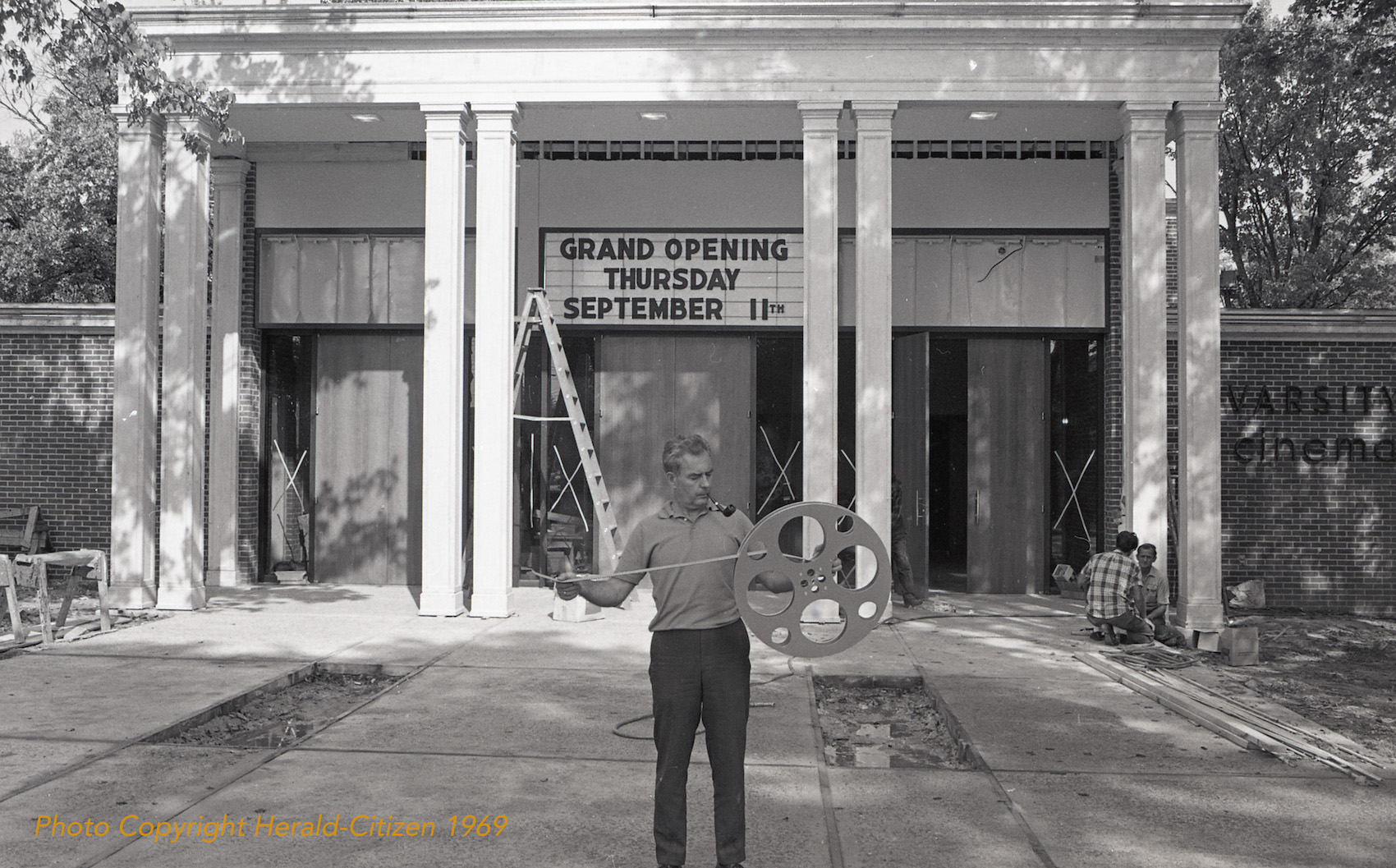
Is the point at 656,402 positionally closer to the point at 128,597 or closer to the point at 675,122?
the point at 675,122

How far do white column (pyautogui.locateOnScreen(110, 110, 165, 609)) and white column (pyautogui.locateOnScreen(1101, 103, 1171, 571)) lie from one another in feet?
32.7

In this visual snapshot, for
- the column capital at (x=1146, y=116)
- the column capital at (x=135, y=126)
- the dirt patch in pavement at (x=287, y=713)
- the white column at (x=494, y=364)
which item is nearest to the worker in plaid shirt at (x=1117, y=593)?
the column capital at (x=1146, y=116)

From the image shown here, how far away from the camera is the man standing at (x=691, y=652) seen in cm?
426

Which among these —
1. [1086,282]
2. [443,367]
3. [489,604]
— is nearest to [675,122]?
[443,367]

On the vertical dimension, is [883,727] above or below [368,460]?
below

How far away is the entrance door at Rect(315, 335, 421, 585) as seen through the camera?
14195mm

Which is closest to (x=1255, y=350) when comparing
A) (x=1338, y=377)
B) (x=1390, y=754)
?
(x=1338, y=377)

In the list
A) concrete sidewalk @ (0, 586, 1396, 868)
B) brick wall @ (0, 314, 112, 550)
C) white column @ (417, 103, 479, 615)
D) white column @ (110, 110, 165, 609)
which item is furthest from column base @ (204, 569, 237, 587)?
concrete sidewalk @ (0, 586, 1396, 868)

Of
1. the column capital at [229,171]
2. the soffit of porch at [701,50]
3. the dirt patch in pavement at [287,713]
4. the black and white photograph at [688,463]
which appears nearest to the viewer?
the black and white photograph at [688,463]

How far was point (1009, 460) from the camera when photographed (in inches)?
547

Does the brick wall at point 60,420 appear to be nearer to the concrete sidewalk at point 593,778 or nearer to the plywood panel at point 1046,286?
the concrete sidewalk at point 593,778

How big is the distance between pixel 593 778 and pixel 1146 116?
29.2ft

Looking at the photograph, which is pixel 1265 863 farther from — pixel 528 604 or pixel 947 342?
pixel 947 342

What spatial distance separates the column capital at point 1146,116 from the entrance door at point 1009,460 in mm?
3317
